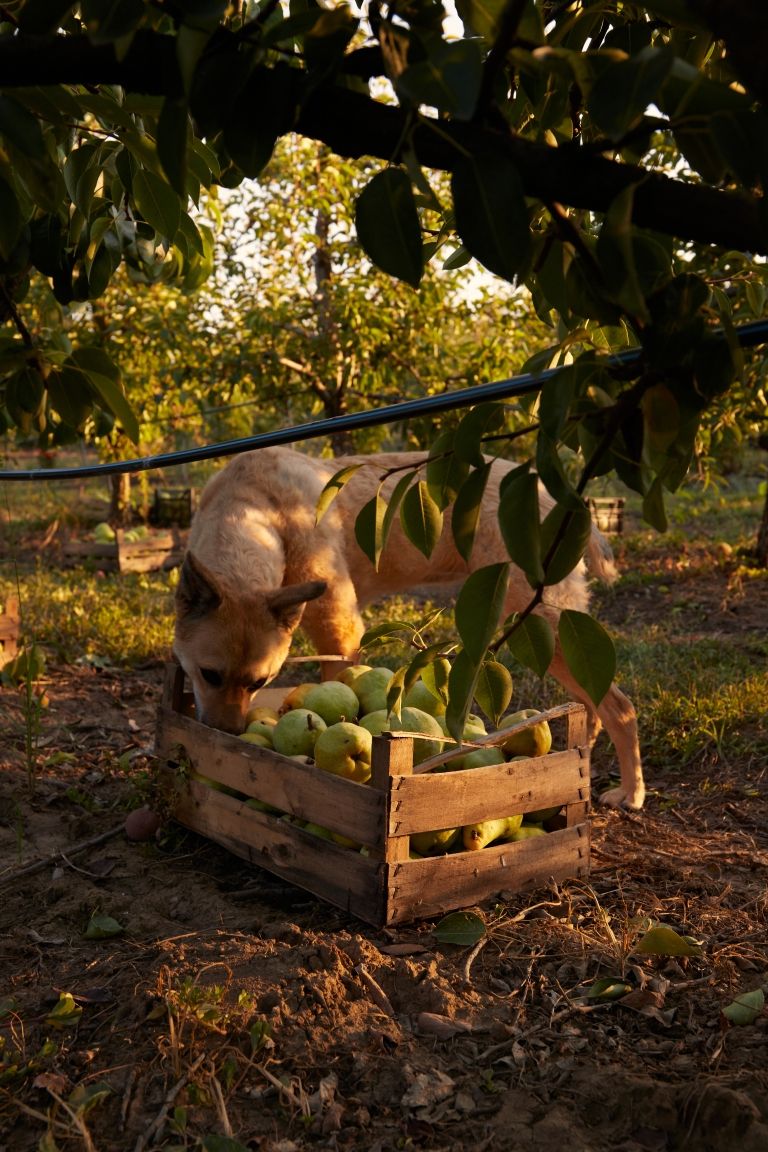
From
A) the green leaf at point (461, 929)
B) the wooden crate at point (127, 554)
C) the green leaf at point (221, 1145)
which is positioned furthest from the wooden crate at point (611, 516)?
the green leaf at point (221, 1145)

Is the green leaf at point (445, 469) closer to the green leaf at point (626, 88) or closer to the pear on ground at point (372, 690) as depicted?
the green leaf at point (626, 88)

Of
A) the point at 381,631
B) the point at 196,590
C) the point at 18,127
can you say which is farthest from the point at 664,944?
the point at 18,127

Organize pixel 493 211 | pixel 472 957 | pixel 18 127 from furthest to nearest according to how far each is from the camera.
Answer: pixel 472 957
pixel 18 127
pixel 493 211

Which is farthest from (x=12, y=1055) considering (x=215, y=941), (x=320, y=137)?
(x=320, y=137)

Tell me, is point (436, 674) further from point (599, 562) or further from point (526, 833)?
point (599, 562)

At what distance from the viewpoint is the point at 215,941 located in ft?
8.68

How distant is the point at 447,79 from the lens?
0.78 meters

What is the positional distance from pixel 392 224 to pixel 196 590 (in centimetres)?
295

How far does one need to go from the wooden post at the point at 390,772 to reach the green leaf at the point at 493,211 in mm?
1843

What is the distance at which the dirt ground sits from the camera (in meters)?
1.90

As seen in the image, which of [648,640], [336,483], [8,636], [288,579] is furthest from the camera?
[648,640]

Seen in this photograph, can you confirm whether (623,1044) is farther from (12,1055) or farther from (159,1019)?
(12,1055)

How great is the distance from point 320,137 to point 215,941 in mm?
2219

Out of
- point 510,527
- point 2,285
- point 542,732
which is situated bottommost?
point 542,732
